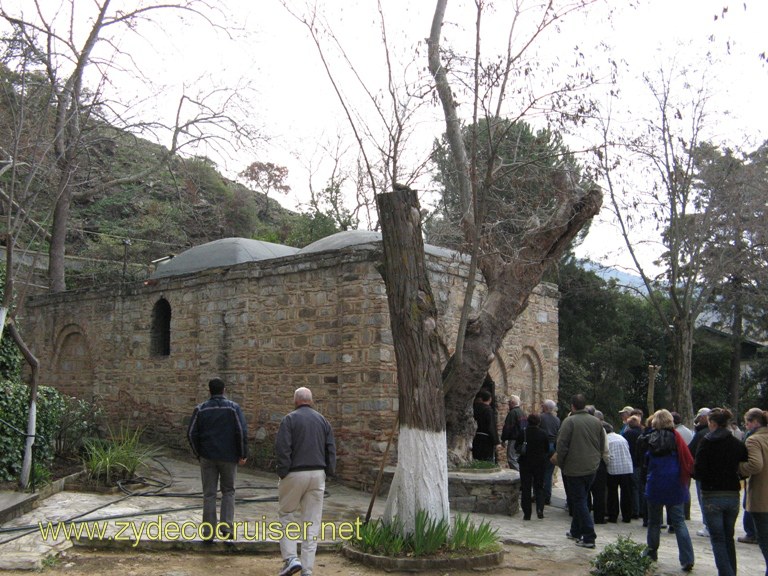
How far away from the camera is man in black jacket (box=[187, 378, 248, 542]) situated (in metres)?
7.28

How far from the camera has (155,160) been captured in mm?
24219

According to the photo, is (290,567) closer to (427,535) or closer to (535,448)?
(427,535)

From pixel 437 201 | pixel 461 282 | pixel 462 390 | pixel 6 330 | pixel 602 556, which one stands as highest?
pixel 437 201

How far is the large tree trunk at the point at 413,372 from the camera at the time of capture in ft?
24.0

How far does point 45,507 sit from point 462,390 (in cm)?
526

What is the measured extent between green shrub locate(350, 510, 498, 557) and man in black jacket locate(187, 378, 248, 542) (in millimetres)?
1268

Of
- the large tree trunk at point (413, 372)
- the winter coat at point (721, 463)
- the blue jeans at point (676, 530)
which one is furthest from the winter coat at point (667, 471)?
the large tree trunk at point (413, 372)

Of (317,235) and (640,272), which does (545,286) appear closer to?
(640,272)

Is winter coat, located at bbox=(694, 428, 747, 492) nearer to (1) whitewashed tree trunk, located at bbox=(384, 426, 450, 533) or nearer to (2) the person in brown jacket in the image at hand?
(2) the person in brown jacket

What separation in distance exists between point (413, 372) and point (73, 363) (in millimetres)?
11995

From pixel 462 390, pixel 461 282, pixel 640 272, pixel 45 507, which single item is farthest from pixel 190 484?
pixel 640 272

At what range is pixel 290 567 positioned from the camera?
20.8 ft

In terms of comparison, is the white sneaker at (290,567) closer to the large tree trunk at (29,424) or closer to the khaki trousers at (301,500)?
the khaki trousers at (301,500)

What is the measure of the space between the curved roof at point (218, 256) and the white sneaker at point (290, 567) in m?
9.55
